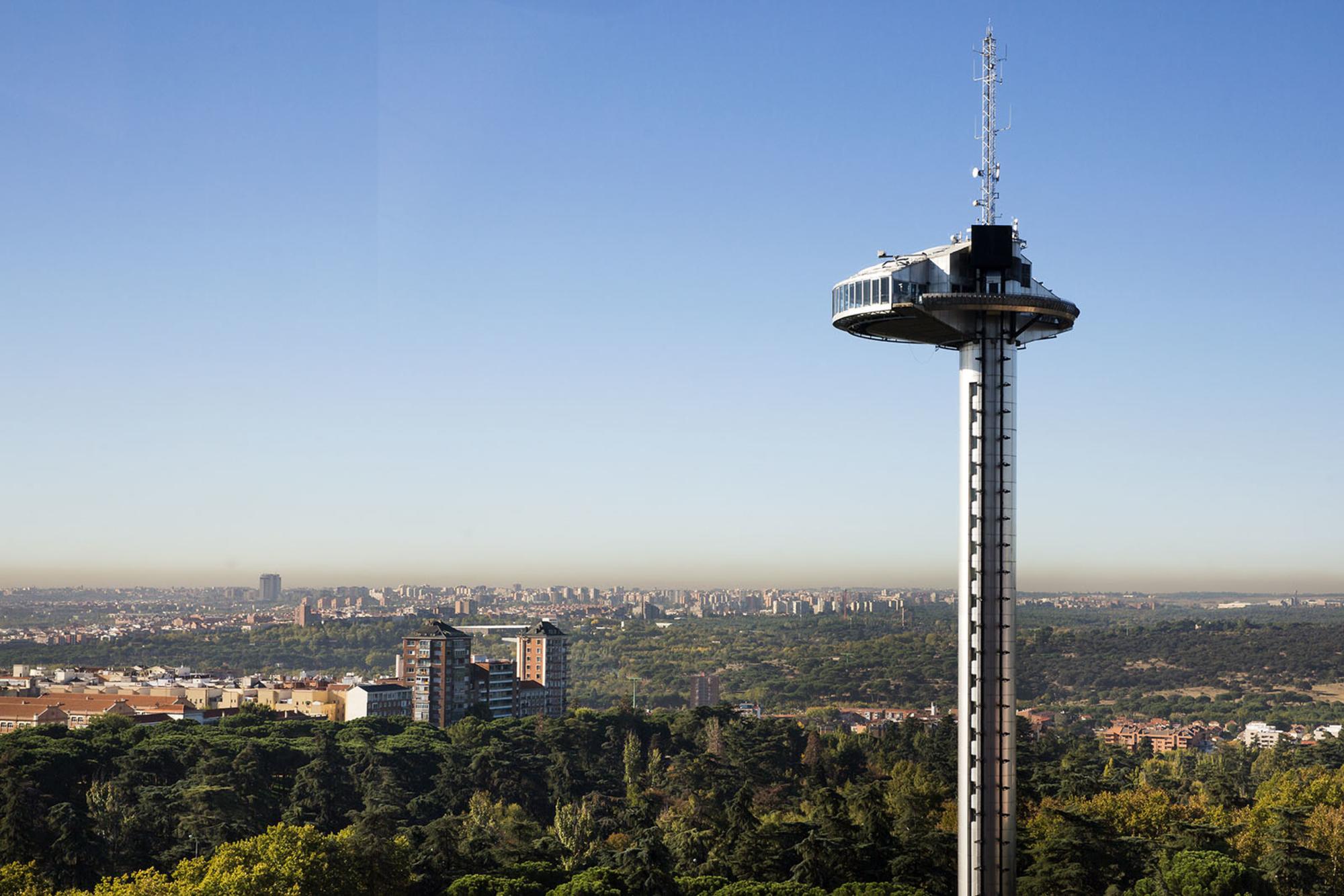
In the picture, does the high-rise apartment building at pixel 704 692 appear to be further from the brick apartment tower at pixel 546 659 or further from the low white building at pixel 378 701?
the low white building at pixel 378 701

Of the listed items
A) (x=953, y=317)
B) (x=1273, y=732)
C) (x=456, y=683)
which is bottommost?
(x=1273, y=732)

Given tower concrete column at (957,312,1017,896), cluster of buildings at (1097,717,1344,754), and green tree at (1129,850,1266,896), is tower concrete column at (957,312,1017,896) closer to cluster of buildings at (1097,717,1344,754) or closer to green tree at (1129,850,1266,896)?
green tree at (1129,850,1266,896)

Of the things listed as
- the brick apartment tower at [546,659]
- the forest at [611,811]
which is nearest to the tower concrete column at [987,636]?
the forest at [611,811]

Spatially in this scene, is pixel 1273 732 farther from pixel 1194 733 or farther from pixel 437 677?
pixel 437 677

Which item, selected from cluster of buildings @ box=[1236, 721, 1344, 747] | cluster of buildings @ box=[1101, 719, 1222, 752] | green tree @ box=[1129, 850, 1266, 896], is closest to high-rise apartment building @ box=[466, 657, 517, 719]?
cluster of buildings @ box=[1101, 719, 1222, 752]

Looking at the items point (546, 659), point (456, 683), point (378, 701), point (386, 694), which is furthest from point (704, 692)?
point (378, 701)
